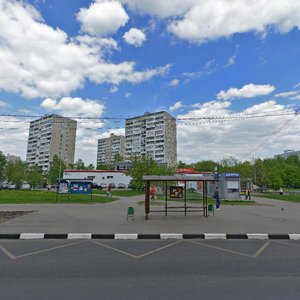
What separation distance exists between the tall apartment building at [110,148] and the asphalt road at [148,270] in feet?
403

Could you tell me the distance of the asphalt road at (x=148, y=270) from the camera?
174 inches

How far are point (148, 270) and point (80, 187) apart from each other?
18.4 metres

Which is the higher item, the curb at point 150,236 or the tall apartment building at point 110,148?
the tall apartment building at point 110,148

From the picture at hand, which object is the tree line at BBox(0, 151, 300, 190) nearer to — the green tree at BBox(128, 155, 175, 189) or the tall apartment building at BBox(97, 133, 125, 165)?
the green tree at BBox(128, 155, 175, 189)

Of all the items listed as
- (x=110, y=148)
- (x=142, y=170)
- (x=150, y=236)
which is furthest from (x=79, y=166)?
(x=150, y=236)

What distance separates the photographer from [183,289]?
457 centimetres

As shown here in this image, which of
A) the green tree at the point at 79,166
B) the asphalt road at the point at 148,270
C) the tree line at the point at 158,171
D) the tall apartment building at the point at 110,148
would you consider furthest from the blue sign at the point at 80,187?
the tall apartment building at the point at 110,148

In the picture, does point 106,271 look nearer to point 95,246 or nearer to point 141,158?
point 95,246

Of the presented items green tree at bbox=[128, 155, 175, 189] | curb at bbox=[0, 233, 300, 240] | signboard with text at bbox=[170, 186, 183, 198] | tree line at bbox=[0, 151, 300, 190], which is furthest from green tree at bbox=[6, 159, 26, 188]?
curb at bbox=[0, 233, 300, 240]

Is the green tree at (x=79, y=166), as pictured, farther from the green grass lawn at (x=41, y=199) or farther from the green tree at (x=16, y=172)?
the green grass lawn at (x=41, y=199)

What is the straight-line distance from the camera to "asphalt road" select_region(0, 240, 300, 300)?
4.41m

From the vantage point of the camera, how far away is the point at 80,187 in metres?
23.2

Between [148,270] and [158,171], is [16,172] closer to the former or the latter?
[158,171]

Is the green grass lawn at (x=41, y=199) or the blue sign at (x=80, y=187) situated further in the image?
the blue sign at (x=80, y=187)
